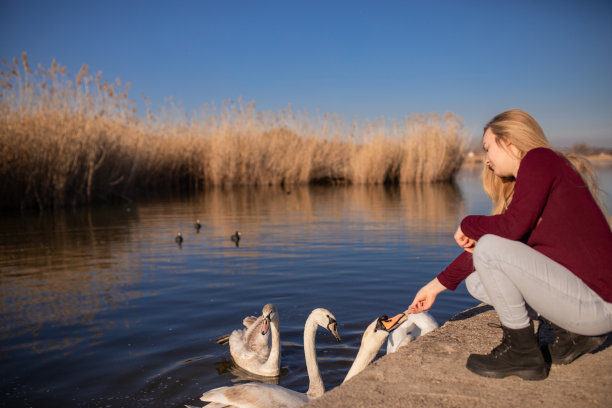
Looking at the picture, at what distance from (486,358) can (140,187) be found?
23103 mm

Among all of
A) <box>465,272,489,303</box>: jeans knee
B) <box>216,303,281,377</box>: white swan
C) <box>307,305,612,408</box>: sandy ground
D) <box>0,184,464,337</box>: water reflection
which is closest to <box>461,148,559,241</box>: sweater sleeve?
<box>465,272,489,303</box>: jeans knee

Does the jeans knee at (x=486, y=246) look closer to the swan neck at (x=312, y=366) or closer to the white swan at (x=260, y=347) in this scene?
the swan neck at (x=312, y=366)

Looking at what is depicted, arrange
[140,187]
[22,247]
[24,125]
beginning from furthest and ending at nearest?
[140,187]
[24,125]
[22,247]

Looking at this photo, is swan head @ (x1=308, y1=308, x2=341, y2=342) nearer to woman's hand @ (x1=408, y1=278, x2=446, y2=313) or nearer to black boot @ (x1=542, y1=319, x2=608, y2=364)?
woman's hand @ (x1=408, y1=278, x2=446, y2=313)

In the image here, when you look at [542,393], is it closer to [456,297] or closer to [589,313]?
[589,313]

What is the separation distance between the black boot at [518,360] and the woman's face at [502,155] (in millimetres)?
860

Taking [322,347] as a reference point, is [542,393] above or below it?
above

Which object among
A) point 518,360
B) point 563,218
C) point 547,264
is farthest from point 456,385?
point 563,218

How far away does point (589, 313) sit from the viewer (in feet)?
8.19

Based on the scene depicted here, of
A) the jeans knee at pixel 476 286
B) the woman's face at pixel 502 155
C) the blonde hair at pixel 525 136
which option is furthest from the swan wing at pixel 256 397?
the blonde hair at pixel 525 136

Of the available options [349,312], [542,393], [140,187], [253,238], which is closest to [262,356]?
[349,312]

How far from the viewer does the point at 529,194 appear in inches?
101

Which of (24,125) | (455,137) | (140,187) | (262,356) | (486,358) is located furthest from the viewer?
(455,137)

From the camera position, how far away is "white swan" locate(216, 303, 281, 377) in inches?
169
